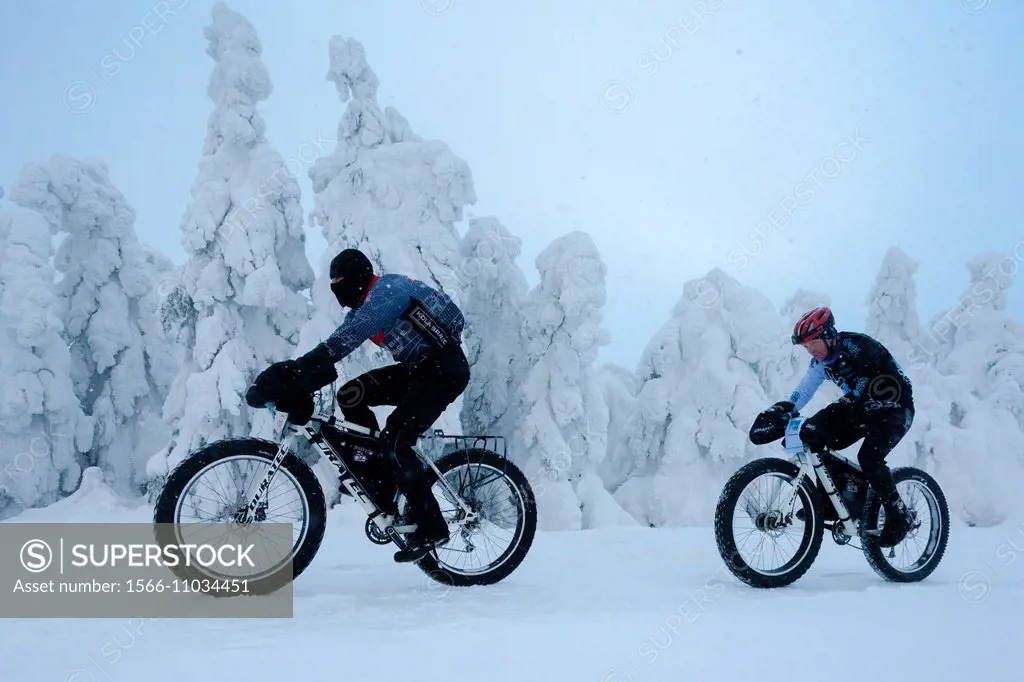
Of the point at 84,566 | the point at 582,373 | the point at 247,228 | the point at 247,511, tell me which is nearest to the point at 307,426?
the point at 247,511


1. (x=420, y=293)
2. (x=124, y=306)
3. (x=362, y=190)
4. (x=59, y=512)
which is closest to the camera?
(x=420, y=293)

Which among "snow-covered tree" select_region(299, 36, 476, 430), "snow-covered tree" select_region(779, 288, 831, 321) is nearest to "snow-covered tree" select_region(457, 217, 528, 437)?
"snow-covered tree" select_region(299, 36, 476, 430)

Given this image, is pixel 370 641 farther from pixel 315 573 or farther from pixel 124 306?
pixel 124 306

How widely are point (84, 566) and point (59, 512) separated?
48.6 ft

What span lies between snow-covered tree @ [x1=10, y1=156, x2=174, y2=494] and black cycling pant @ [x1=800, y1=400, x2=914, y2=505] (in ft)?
84.4

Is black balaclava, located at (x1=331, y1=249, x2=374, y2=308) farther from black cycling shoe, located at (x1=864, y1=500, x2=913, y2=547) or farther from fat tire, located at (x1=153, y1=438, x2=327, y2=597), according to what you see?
black cycling shoe, located at (x1=864, y1=500, x2=913, y2=547)

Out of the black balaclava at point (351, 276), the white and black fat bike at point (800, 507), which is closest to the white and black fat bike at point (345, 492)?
the black balaclava at point (351, 276)

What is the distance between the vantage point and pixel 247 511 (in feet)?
12.8

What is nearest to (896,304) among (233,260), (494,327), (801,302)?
(801,302)

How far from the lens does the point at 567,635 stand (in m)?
3.16

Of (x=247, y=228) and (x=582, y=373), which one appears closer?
(x=247, y=228)

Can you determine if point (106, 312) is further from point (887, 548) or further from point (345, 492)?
point (887, 548)

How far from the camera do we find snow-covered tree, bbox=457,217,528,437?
20.0 metres

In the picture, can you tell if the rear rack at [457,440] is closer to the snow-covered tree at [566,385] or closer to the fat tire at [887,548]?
the fat tire at [887,548]
